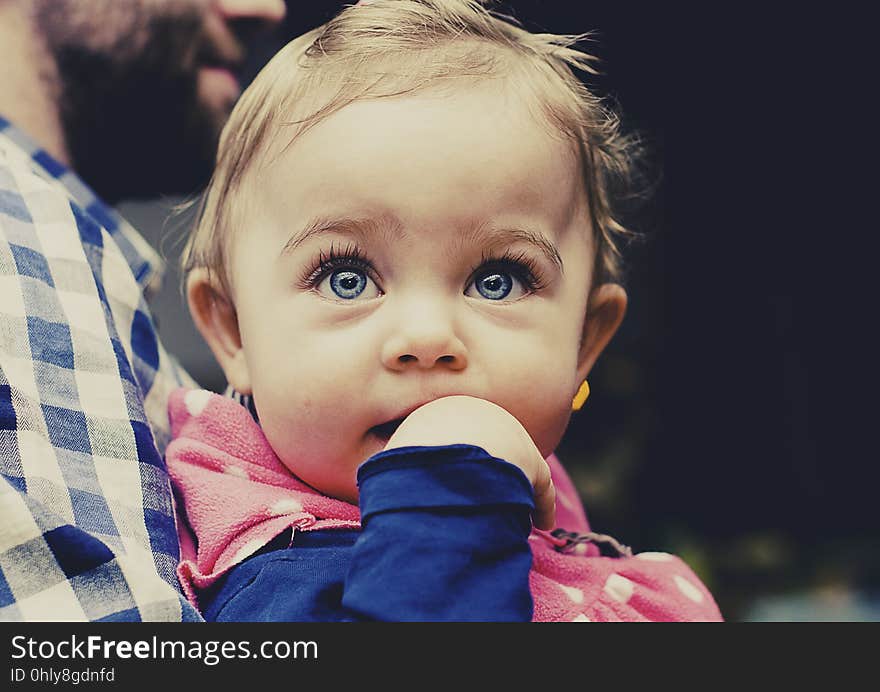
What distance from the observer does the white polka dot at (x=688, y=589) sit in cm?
101

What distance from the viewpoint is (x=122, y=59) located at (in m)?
1.54

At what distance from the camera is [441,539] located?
2.27 ft

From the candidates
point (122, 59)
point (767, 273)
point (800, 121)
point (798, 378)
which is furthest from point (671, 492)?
point (122, 59)

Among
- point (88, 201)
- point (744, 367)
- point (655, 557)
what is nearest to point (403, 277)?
point (655, 557)

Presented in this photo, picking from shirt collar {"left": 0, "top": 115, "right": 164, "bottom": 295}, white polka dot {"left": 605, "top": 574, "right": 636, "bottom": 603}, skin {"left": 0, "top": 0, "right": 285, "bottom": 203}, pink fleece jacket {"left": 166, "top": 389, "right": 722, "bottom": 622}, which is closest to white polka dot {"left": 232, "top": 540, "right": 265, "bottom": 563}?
pink fleece jacket {"left": 166, "top": 389, "right": 722, "bottom": 622}

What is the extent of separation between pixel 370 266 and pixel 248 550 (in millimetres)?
263

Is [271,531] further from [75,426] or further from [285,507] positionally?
[75,426]

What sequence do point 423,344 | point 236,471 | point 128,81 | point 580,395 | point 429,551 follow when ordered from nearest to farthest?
point 429,551 → point 423,344 → point 236,471 → point 580,395 → point 128,81

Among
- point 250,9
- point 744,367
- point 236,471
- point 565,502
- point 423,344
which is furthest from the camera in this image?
Answer: point 744,367

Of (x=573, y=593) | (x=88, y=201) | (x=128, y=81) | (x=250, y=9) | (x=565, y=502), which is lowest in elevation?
(x=565, y=502)

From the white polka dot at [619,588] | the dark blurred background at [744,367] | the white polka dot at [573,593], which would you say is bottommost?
the dark blurred background at [744,367]

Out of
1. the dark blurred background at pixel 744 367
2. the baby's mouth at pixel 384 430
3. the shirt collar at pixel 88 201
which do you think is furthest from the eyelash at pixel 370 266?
the dark blurred background at pixel 744 367

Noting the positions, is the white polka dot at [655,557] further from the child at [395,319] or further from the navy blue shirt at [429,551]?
the navy blue shirt at [429,551]

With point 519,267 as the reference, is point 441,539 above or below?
below
